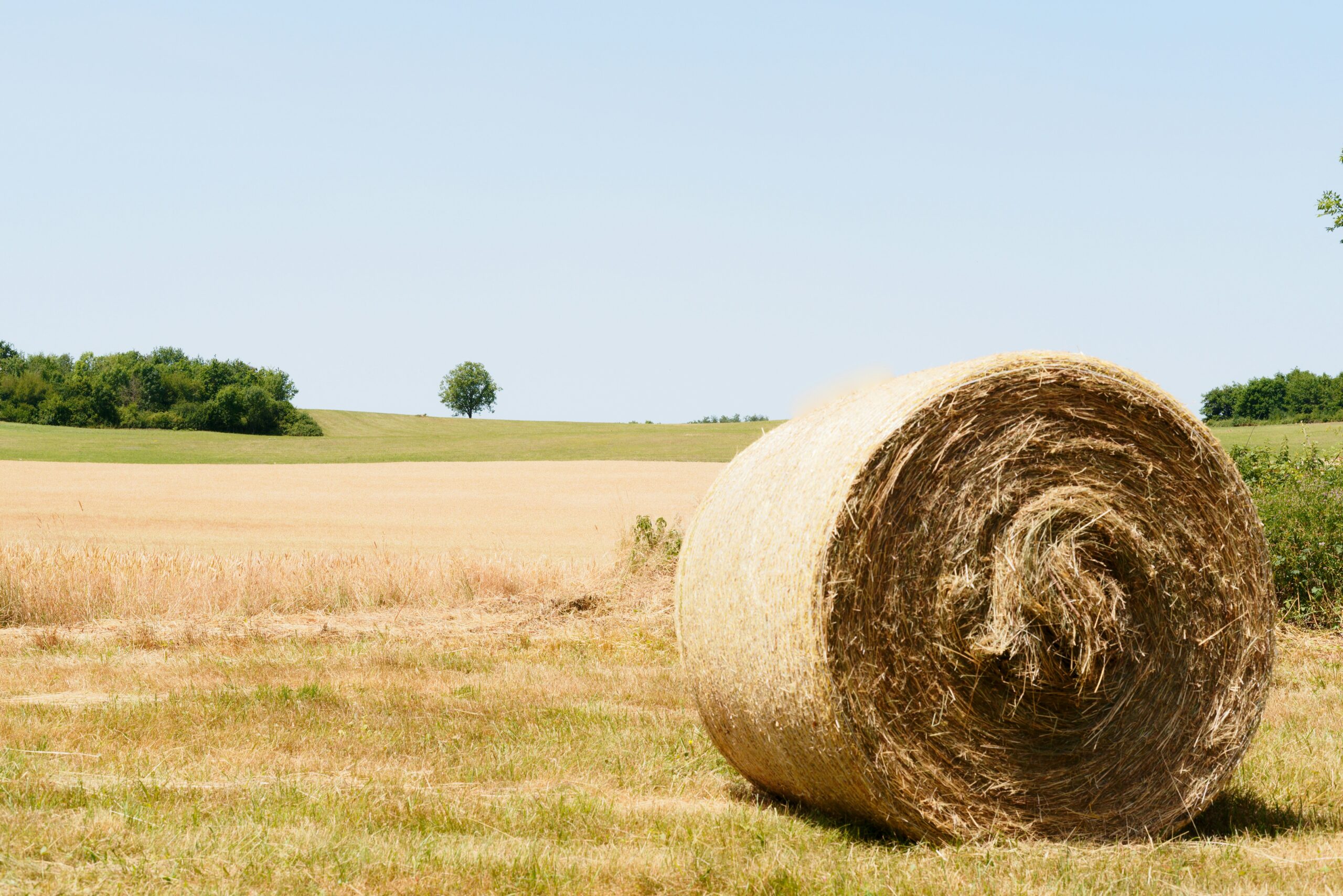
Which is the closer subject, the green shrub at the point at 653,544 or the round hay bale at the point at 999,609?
the round hay bale at the point at 999,609

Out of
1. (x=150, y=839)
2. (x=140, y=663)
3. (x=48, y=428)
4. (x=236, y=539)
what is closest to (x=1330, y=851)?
(x=150, y=839)

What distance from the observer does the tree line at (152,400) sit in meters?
72.2

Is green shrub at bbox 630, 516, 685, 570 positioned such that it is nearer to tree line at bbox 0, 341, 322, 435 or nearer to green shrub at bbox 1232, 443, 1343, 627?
green shrub at bbox 1232, 443, 1343, 627

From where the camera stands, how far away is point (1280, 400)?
2345 inches

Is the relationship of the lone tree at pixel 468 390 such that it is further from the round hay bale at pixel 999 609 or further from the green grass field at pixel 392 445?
the round hay bale at pixel 999 609

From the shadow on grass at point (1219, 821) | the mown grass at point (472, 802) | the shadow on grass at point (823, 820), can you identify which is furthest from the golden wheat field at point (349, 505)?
the shadow on grass at point (1219, 821)

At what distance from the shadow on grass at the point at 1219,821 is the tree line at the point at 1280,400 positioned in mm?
42494

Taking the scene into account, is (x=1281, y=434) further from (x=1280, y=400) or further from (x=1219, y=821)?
(x=1219, y=821)

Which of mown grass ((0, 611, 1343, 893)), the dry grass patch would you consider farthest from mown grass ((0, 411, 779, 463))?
mown grass ((0, 611, 1343, 893))

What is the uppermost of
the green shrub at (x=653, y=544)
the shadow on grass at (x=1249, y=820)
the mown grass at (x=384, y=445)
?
the mown grass at (x=384, y=445)

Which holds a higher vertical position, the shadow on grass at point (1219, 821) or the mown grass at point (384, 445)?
the mown grass at point (384, 445)

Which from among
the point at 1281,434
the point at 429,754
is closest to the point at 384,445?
the point at 1281,434

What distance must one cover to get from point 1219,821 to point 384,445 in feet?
200

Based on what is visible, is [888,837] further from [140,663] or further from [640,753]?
[140,663]
